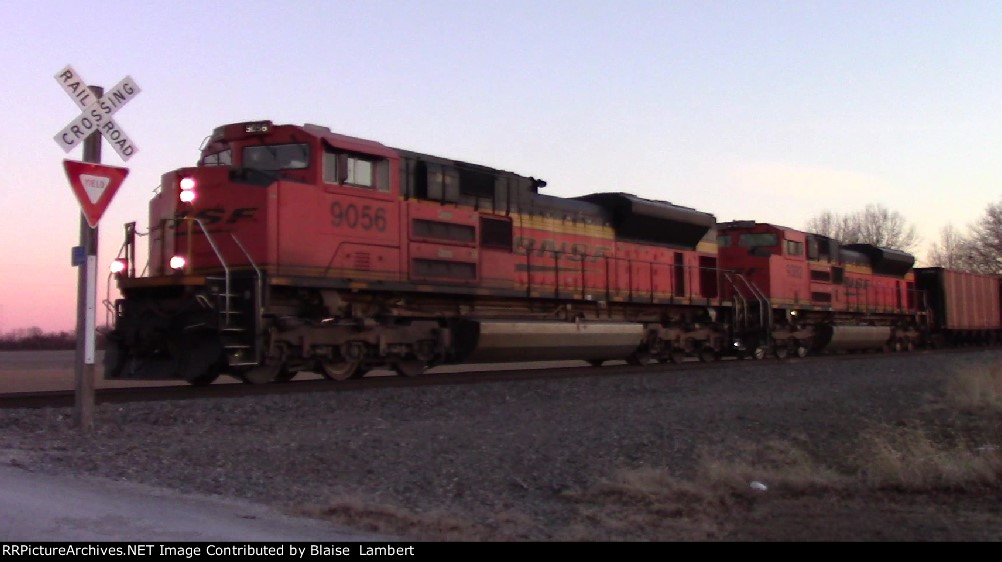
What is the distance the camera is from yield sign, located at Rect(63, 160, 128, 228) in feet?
28.4

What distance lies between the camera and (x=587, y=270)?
18297mm

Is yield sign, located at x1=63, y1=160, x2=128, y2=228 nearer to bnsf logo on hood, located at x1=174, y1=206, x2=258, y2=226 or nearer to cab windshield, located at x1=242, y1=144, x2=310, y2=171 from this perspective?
bnsf logo on hood, located at x1=174, y1=206, x2=258, y2=226

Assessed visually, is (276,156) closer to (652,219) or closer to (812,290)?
(652,219)

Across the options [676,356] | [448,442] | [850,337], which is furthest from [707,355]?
[448,442]

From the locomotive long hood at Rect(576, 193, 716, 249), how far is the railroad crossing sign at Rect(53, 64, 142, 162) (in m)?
11.6

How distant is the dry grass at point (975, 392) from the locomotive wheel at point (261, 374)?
8634 mm

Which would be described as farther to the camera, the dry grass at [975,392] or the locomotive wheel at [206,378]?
the locomotive wheel at [206,378]

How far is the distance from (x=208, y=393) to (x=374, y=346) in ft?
10.2

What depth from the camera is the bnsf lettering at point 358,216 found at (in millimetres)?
13242

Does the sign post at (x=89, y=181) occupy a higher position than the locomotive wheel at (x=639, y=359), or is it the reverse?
the sign post at (x=89, y=181)

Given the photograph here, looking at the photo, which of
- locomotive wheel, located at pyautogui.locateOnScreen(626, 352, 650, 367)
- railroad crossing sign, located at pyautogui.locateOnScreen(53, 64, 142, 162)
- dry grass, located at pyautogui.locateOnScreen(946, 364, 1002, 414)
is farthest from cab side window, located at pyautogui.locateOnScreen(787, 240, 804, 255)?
railroad crossing sign, located at pyautogui.locateOnScreen(53, 64, 142, 162)

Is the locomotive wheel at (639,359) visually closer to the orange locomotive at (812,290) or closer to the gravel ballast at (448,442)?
the orange locomotive at (812,290)

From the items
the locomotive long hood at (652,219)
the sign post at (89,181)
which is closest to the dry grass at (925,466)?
the sign post at (89,181)
